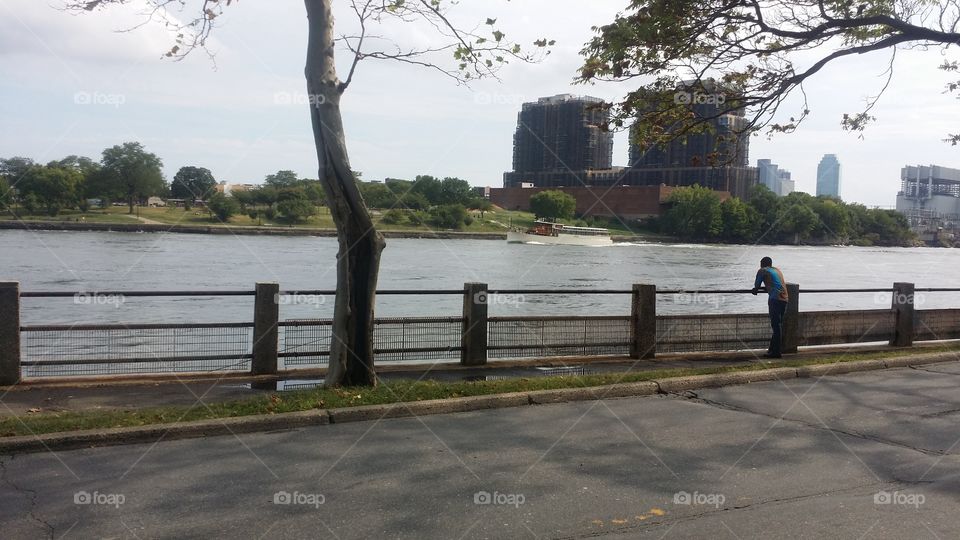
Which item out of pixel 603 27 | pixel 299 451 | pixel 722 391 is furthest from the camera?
pixel 603 27

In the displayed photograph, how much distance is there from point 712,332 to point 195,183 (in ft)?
328

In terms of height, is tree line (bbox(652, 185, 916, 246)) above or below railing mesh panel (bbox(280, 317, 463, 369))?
above

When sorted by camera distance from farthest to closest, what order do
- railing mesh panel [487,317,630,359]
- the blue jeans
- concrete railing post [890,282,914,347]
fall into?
concrete railing post [890,282,914,347] < the blue jeans < railing mesh panel [487,317,630,359]

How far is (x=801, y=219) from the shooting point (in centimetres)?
12031

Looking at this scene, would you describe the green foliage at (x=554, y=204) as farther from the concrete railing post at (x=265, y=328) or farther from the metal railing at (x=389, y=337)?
the concrete railing post at (x=265, y=328)

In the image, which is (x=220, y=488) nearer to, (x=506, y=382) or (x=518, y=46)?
(x=506, y=382)

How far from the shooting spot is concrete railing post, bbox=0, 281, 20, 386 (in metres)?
9.62

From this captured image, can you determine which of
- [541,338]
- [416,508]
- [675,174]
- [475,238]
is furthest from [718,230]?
[416,508]

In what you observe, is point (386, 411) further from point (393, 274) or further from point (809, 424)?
point (393, 274)

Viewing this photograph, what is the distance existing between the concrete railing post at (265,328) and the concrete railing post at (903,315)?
12212 millimetres

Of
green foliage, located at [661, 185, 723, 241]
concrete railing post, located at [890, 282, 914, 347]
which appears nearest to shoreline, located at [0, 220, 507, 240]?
green foliage, located at [661, 185, 723, 241]

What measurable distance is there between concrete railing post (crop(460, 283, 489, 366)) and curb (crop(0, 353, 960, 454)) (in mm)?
2546

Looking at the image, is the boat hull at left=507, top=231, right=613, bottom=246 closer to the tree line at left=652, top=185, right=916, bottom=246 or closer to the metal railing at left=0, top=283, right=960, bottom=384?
the tree line at left=652, top=185, right=916, bottom=246

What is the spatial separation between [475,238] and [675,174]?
3000cm
